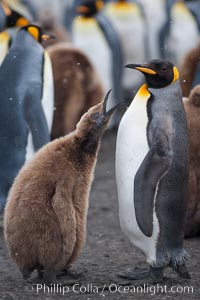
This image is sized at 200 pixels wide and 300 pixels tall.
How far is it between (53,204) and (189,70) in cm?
357

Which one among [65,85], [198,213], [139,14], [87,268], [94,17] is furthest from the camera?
[139,14]

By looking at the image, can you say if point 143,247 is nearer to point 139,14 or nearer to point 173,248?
point 173,248

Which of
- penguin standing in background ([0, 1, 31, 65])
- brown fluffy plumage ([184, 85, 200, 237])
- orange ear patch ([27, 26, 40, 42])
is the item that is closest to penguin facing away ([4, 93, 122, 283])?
brown fluffy plumage ([184, 85, 200, 237])

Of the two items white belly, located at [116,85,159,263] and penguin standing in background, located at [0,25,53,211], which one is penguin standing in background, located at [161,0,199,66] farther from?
white belly, located at [116,85,159,263]

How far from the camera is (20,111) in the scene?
670 centimetres

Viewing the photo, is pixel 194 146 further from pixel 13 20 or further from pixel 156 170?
pixel 13 20

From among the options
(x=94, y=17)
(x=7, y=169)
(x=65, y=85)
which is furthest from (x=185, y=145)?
(x=94, y=17)

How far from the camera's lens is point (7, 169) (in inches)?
265

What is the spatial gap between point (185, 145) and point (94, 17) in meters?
6.10

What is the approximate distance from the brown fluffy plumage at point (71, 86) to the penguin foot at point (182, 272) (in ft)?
12.7

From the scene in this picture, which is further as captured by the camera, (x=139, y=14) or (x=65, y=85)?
(x=139, y=14)

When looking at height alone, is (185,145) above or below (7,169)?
above

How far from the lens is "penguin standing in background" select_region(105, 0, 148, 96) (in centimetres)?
1223

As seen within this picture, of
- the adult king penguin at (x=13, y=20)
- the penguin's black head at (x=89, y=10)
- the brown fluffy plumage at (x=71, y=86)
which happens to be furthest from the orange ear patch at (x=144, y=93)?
the penguin's black head at (x=89, y=10)
